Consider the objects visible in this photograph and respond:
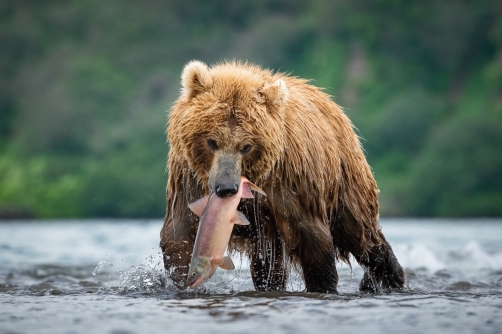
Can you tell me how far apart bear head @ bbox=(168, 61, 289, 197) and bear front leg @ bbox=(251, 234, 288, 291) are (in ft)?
2.89

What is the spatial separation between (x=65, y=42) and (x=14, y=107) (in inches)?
332

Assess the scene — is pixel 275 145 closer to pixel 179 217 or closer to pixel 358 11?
pixel 179 217

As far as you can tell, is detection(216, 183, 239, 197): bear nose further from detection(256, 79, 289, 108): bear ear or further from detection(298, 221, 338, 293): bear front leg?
detection(298, 221, 338, 293): bear front leg

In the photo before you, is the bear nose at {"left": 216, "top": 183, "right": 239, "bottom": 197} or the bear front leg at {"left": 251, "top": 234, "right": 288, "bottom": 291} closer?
the bear nose at {"left": 216, "top": 183, "right": 239, "bottom": 197}

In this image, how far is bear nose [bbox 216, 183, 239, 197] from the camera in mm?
6465

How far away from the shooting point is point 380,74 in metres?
58.4

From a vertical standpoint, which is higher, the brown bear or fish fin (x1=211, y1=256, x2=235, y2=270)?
the brown bear

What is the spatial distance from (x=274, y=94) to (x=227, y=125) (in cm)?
47

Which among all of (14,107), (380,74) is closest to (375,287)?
(380,74)

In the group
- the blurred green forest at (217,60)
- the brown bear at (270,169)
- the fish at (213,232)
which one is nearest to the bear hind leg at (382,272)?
the brown bear at (270,169)

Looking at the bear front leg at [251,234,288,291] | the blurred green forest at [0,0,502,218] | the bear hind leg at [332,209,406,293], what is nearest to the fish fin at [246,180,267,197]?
the bear front leg at [251,234,288,291]

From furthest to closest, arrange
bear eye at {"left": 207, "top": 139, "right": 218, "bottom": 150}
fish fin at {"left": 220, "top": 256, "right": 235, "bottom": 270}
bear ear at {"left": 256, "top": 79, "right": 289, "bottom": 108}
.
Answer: bear ear at {"left": 256, "top": 79, "right": 289, "bottom": 108}
bear eye at {"left": 207, "top": 139, "right": 218, "bottom": 150}
fish fin at {"left": 220, "top": 256, "right": 235, "bottom": 270}

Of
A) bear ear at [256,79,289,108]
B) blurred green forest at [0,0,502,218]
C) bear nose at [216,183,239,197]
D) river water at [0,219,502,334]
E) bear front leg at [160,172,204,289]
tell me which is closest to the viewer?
river water at [0,219,502,334]

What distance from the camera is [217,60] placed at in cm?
6397
